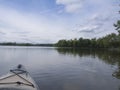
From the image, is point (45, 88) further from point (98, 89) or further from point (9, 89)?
point (9, 89)

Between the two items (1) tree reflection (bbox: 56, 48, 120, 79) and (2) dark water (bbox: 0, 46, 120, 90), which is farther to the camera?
(1) tree reflection (bbox: 56, 48, 120, 79)

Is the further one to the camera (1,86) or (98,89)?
(98,89)

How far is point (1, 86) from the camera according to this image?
8.01 metres

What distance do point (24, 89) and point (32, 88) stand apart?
468mm

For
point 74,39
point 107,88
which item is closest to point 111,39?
point 74,39

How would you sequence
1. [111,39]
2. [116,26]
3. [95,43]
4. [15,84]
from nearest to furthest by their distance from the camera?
[15,84] < [116,26] < [111,39] < [95,43]

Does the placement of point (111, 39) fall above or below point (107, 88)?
above

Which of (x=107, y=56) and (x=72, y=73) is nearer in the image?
(x=72, y=73)

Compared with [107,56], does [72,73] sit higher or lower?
lower

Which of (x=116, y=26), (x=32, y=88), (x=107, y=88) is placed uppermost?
(x=116, y=26)

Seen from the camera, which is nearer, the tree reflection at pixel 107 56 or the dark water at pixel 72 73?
the dark water at pixel 72 73

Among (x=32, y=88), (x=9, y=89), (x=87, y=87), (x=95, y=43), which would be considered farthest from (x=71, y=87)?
(x=95, y=43)

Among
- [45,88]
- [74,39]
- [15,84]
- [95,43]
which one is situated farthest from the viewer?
[74,39]

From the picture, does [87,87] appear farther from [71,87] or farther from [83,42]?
[83,42]
